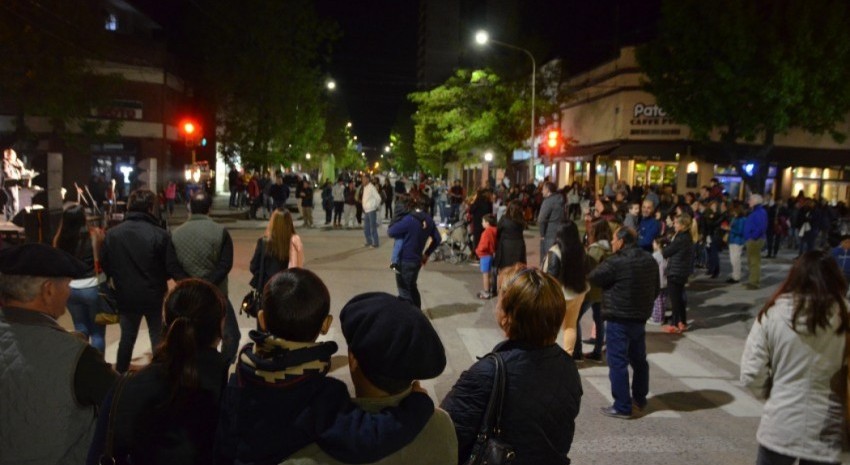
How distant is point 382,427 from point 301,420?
0.76 feet

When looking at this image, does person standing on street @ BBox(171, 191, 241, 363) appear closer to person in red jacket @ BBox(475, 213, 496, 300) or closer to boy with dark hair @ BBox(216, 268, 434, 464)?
boy with dark hair @ BBox(216, 268, 434, 464)

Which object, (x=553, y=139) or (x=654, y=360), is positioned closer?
(x=654, y=360)

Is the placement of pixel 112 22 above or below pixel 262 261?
above

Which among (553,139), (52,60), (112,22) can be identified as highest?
(112,22)

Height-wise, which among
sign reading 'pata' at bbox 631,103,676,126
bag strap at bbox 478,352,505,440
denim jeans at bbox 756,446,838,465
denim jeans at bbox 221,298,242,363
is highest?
sign reading 'pata' at bbox 631,103,676,126

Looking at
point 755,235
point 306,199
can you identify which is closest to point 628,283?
point 755,235

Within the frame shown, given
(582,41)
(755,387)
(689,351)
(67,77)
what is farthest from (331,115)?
(755,387)

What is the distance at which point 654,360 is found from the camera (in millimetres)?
8680

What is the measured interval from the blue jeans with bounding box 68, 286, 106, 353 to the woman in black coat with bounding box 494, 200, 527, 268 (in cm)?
Answer: 632

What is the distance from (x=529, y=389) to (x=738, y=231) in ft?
41.0

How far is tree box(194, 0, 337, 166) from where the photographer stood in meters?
31.6

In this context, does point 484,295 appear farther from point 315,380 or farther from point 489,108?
point 489,108

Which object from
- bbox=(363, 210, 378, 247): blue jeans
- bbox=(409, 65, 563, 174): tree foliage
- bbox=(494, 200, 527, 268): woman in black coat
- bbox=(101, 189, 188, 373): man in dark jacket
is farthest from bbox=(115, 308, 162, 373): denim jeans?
bbox=(409, 65, 563, 174): tree foliage

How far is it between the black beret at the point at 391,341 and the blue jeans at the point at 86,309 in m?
4.96
